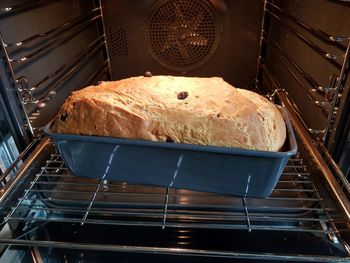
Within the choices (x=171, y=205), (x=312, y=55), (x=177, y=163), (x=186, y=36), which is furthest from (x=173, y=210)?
(x=186, y=36)

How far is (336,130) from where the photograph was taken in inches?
30.3

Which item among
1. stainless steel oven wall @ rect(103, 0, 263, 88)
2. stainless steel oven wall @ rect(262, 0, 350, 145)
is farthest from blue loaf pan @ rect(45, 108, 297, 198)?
stainless steel oven wall @ rect(103, 0, 263, 88)

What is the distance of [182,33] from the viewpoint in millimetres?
1264

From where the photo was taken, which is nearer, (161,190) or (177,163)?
(177,163)

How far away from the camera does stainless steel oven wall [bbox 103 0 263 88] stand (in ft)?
4.06

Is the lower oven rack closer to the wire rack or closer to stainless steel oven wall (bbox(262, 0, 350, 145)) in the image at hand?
the wire rack

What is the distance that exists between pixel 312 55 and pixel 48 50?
2.74 ft

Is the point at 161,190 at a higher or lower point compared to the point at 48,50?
lower

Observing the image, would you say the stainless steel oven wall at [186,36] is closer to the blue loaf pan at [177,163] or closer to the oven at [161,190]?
the oven at [161,190]

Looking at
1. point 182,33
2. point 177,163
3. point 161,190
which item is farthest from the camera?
point 182,33

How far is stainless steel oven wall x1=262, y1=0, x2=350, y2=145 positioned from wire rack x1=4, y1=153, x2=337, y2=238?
0.61 ft

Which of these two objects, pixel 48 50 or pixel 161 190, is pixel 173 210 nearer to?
pixel 161 190

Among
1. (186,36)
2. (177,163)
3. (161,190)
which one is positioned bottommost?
(161,190)

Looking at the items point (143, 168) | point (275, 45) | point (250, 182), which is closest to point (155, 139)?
point (143, 168)
